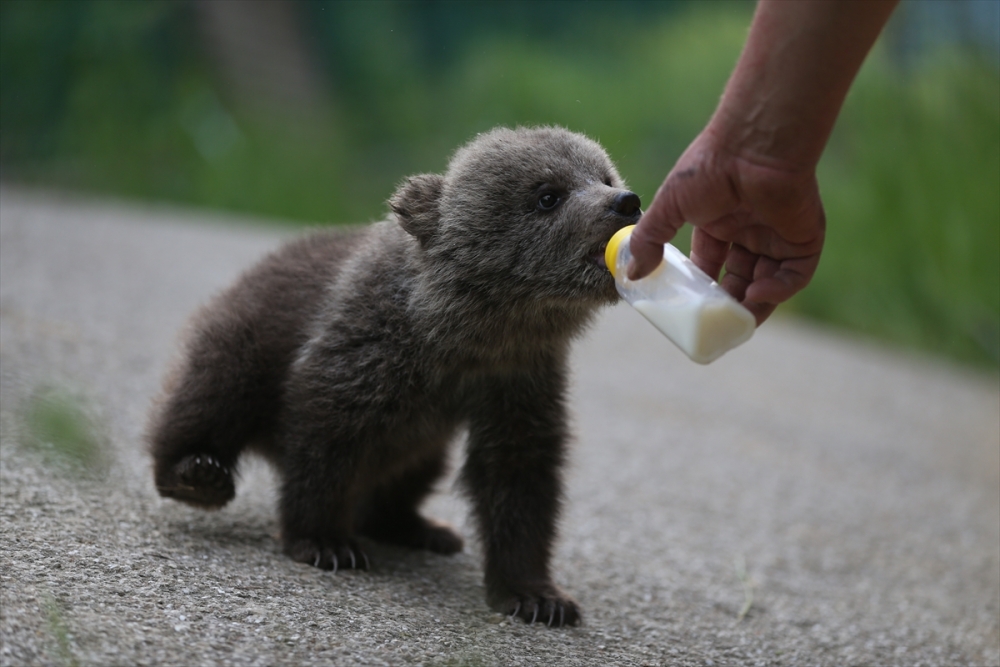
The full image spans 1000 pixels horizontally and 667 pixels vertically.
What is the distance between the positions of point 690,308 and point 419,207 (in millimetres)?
1124

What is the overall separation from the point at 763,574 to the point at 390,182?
9.83 meters

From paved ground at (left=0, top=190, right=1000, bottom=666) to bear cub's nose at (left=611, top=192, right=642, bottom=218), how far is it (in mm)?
1014

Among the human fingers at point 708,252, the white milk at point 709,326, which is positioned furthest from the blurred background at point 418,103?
the white milk at point 709,326

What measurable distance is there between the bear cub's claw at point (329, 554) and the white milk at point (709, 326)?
1.32m

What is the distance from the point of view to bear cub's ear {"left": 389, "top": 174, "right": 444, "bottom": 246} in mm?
3457

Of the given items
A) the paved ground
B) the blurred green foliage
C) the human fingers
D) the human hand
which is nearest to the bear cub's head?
the human fingers

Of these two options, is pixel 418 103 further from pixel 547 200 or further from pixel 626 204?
pixel 626 204

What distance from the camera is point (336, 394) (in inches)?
132

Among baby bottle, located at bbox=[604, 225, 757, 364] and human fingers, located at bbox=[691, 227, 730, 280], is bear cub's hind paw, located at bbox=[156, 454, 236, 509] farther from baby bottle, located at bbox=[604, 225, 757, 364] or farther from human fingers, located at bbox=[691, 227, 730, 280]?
human fingers, located at bbox=[691, 227, 730, 280]

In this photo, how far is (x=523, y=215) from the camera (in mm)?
3340

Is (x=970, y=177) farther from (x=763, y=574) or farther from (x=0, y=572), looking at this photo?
(x=0, y=572)

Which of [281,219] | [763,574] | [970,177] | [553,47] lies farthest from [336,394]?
[553,47]

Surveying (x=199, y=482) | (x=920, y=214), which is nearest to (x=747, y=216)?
(x=199, y=482)

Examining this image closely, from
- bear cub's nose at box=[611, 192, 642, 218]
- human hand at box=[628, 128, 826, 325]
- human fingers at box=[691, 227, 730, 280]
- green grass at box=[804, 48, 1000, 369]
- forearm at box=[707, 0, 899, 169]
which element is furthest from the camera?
green grass at box=[804, 48, 1000, 369]
